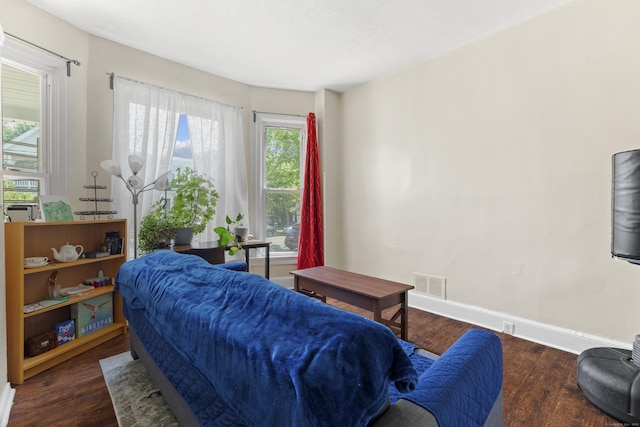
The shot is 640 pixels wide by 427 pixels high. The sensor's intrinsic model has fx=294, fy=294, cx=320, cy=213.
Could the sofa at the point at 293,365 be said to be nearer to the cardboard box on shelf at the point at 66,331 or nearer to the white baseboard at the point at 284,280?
the cardboard box on shelf at the point at 66,331

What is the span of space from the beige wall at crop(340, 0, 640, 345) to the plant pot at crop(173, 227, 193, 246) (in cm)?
214

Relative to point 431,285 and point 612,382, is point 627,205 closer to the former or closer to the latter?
point 612,382

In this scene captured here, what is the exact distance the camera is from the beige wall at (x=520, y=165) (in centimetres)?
212

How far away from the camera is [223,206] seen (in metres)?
3.54

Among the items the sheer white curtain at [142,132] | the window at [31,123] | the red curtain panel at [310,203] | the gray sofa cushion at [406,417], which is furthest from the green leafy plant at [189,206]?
the gray sofa cushion at [406,417]

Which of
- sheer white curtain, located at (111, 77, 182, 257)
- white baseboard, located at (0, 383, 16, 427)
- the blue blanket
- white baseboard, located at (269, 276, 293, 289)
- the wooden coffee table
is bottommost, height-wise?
white baseboard, located at (0, 383, 16, 427)

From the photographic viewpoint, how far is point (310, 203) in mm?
3844

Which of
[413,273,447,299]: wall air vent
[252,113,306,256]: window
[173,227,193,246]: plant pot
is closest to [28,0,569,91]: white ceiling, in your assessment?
[252,113,306,256]: window

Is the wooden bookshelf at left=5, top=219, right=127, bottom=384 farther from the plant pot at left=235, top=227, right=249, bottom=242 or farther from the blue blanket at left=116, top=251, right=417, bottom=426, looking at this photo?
the blue blanket at left=116, top=251, right=417, bottom=426

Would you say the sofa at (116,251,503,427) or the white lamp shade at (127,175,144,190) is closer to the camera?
the sofa at (116,251,503,427)

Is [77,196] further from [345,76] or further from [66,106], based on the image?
[345,76]

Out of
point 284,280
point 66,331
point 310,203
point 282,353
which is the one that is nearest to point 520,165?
point 310,203

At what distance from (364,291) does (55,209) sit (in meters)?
2.34

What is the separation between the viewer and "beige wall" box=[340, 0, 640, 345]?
2.12 meters
